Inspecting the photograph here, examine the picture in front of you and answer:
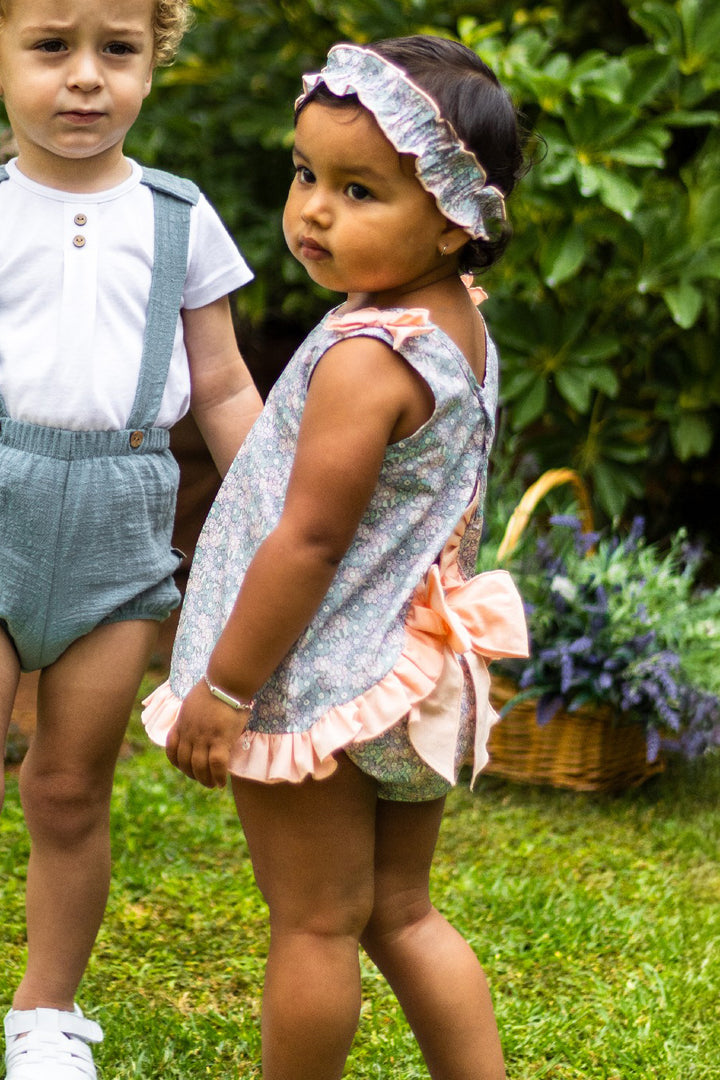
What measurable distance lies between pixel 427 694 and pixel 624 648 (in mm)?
1866

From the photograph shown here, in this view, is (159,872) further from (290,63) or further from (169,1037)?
(290,63)

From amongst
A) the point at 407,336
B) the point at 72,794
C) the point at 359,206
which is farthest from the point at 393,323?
the point at 72,794

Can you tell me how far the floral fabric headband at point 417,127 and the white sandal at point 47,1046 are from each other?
128 centimetres

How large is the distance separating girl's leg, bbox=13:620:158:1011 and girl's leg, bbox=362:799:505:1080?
0.44 meters

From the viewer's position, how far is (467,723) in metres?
1.71

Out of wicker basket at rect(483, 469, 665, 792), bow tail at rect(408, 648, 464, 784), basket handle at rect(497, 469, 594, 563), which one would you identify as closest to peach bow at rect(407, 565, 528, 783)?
bow tail at rect(408, 648, 464, 784)

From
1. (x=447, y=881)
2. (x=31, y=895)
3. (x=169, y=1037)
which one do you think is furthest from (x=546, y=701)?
(x=31, y=895)

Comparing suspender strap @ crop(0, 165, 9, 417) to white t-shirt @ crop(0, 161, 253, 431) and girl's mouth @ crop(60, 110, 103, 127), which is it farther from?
girl's mouth @ crop(60, 110, 103, 127)

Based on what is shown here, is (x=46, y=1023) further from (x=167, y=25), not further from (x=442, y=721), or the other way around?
(x=167, y=25)

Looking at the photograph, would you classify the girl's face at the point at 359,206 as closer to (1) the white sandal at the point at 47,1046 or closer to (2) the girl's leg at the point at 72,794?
(2) the girl's leg at the point at 72,794

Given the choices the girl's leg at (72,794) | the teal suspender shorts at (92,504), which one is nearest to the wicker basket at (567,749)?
the girl's leg at (72,794)

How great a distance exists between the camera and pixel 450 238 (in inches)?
61.6

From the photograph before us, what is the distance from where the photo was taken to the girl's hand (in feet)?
5.07

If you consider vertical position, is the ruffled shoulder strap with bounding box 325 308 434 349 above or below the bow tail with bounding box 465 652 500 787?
above
